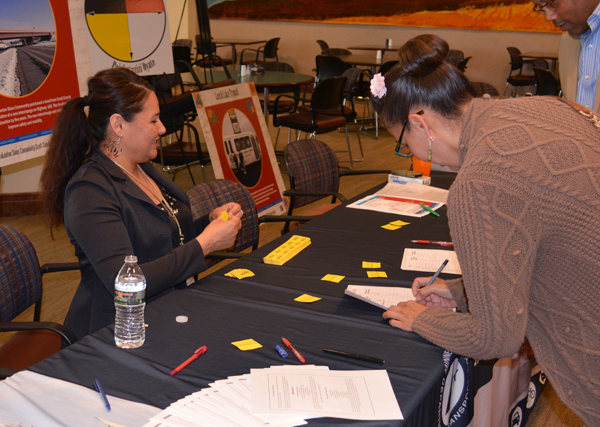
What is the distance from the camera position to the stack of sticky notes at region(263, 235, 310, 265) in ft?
6.31

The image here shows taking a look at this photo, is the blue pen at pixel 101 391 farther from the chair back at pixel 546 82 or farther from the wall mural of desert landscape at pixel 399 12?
the wall mural of desert landscape at pixel 399 12

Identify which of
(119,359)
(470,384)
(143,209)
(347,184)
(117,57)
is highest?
(117,57)

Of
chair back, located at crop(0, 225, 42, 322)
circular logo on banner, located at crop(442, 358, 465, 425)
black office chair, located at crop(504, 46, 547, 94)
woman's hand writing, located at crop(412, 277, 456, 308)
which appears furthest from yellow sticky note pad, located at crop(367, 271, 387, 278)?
black office chair, located at crop(504, 46, 547, 94)

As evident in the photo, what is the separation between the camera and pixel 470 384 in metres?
1.53

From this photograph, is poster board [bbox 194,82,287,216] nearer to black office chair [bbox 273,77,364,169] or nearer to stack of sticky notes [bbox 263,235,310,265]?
black office chair [bbox 273,77,364,169]

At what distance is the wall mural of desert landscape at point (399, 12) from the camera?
8984mm

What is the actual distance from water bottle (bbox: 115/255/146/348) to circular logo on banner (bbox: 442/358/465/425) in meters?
0.76

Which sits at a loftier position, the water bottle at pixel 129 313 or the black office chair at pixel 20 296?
the water bottle at pixel 129 313

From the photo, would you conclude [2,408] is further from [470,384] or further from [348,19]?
[348,19]

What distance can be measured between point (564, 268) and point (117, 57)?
126 inches

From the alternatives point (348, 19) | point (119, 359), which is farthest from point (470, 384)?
point (348, 19)

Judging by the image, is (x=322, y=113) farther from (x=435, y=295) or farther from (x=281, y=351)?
(x=281, y=351)

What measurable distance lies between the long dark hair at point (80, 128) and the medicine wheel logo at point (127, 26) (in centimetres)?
173

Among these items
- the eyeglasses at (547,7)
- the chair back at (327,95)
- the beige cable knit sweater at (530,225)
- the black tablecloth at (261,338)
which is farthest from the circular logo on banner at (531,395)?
the chair back at (327,95)
